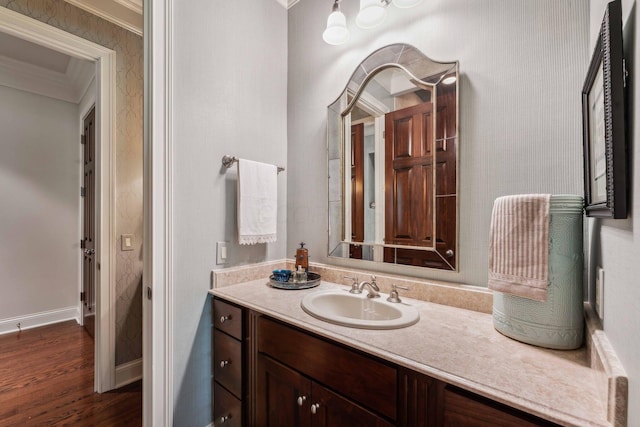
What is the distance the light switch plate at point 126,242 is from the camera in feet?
6.77

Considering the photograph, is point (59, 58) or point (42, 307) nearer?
point (59, 58)

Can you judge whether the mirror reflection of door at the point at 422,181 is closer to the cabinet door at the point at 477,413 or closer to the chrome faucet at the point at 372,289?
the chrome faucet at the point at 372,289

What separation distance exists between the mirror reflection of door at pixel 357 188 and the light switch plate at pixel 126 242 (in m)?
1.72

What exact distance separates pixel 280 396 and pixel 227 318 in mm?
450

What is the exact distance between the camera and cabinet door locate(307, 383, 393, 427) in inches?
33.2

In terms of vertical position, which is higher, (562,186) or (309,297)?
(562,186)

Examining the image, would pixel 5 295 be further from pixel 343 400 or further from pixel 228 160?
pixel 343 400

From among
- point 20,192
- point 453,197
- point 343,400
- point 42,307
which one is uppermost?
point 20,192

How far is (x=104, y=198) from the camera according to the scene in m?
1.96

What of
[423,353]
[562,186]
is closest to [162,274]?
[423,353]

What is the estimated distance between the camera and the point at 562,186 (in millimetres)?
979

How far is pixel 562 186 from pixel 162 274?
1.70 metres

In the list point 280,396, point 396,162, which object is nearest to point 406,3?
point 396,162

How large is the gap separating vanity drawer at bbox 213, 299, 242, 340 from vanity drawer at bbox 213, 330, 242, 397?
4 cm
